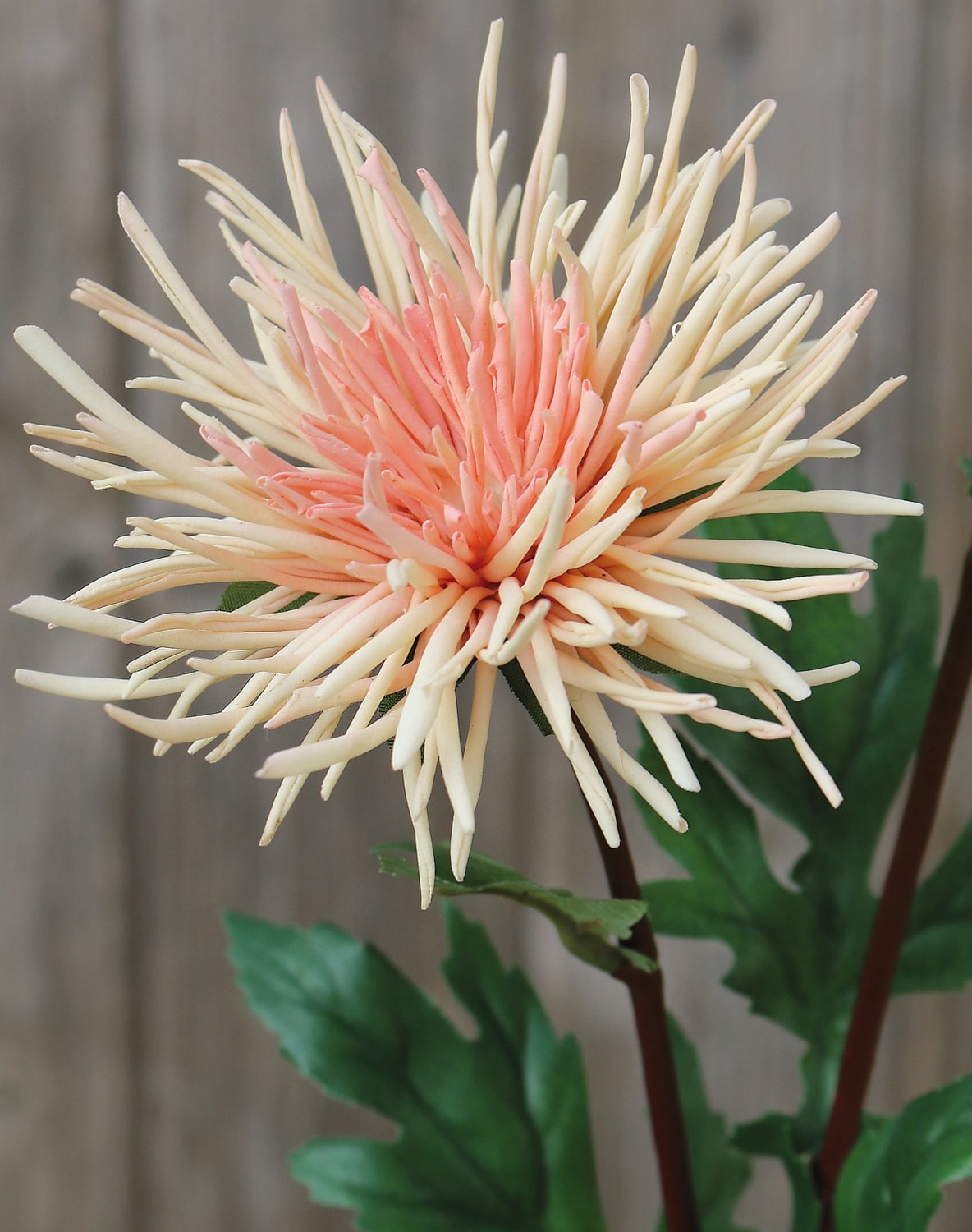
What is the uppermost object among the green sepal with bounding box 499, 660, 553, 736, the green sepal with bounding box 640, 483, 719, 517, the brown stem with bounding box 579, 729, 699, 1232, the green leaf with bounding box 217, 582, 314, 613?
the green sepal with bounding box 640, 483, 719, 517

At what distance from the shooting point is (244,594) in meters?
0.24

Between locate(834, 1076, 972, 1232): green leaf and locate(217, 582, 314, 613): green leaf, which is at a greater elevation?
locate(217, 582, 314, 613): green leaf

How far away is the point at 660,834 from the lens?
33 cm

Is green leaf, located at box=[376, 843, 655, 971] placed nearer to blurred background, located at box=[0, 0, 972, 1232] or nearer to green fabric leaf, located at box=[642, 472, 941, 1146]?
green fabric leaf, located at box=[642, 472, 941, 1146]

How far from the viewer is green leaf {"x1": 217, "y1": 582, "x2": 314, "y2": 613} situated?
0.77 ft

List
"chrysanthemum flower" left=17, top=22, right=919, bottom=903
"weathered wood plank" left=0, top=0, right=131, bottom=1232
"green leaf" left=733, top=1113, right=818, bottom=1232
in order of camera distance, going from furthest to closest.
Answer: "weathered wood plank" left=0, top=0, right=131, bottom=1232 < "green leaf" left=733, top=1113, right=818, bottom=1232 < "chrysanthemum flower" left=17, top=22, right=919, bottom=903

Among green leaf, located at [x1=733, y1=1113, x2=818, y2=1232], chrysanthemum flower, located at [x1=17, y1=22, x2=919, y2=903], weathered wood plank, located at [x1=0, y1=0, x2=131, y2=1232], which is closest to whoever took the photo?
chrysanthemum flower, located at [x1=17, y1=22, x2=919, y2=903]

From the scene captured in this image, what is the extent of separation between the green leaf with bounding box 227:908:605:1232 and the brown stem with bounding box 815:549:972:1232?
0.09m

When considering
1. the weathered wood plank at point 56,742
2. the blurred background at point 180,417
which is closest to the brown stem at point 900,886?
the blurred background at point 180,417

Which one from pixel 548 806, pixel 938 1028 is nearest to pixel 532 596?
pixel 548 806

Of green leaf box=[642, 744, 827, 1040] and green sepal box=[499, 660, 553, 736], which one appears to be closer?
green sepal box=[499, 660, 553, 736]

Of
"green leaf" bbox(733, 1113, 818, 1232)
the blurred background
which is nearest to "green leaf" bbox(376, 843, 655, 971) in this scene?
"green leaf" bbox(733, 1113, 818, 1232)

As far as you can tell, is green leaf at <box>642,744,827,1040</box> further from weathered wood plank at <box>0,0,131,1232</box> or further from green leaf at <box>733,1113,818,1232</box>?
weathered wood plank at <box>0,0,131,1232</box>

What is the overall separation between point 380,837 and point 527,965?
0.11 m
